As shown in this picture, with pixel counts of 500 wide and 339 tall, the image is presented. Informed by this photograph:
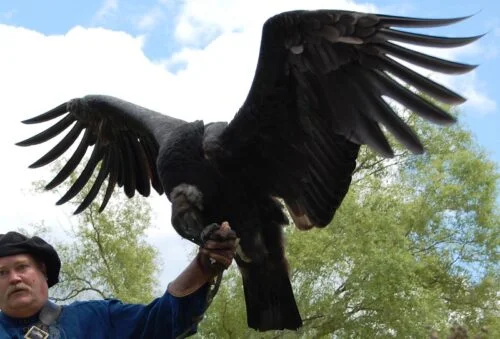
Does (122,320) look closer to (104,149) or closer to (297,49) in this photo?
(297,49)

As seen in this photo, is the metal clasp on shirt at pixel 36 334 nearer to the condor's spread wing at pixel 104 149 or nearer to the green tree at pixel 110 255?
the condor's spread wing at pixel 104 149

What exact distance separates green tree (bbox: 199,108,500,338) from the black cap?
11215mm

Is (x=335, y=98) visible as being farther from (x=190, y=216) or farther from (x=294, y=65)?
(x=190, y=216)

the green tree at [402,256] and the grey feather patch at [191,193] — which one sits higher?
the green tree at [402,256]

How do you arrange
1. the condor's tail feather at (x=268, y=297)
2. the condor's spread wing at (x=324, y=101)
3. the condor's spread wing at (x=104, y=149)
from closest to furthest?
the condor's spread wing at (x=324, y=101) < the condor's tail feather at (x=268, y=297) < the condor's spread wing at (x=104, y=149)

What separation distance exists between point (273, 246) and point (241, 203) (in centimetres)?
32

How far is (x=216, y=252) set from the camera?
2688 mm

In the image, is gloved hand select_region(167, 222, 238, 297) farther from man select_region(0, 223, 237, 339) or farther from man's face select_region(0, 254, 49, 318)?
man's face select_region(0, 254, 49, 318)

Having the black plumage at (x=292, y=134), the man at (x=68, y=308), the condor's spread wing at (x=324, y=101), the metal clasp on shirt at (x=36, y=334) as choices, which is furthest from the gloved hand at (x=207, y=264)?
the condor's spread wing at (x=324, y=101)

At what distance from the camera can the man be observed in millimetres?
2670

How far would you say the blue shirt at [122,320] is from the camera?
8.79ft

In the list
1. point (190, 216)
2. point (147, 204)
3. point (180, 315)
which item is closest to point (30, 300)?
point (180, 315)

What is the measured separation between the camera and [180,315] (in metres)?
2.68

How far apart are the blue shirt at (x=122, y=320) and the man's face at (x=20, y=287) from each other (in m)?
0.05
